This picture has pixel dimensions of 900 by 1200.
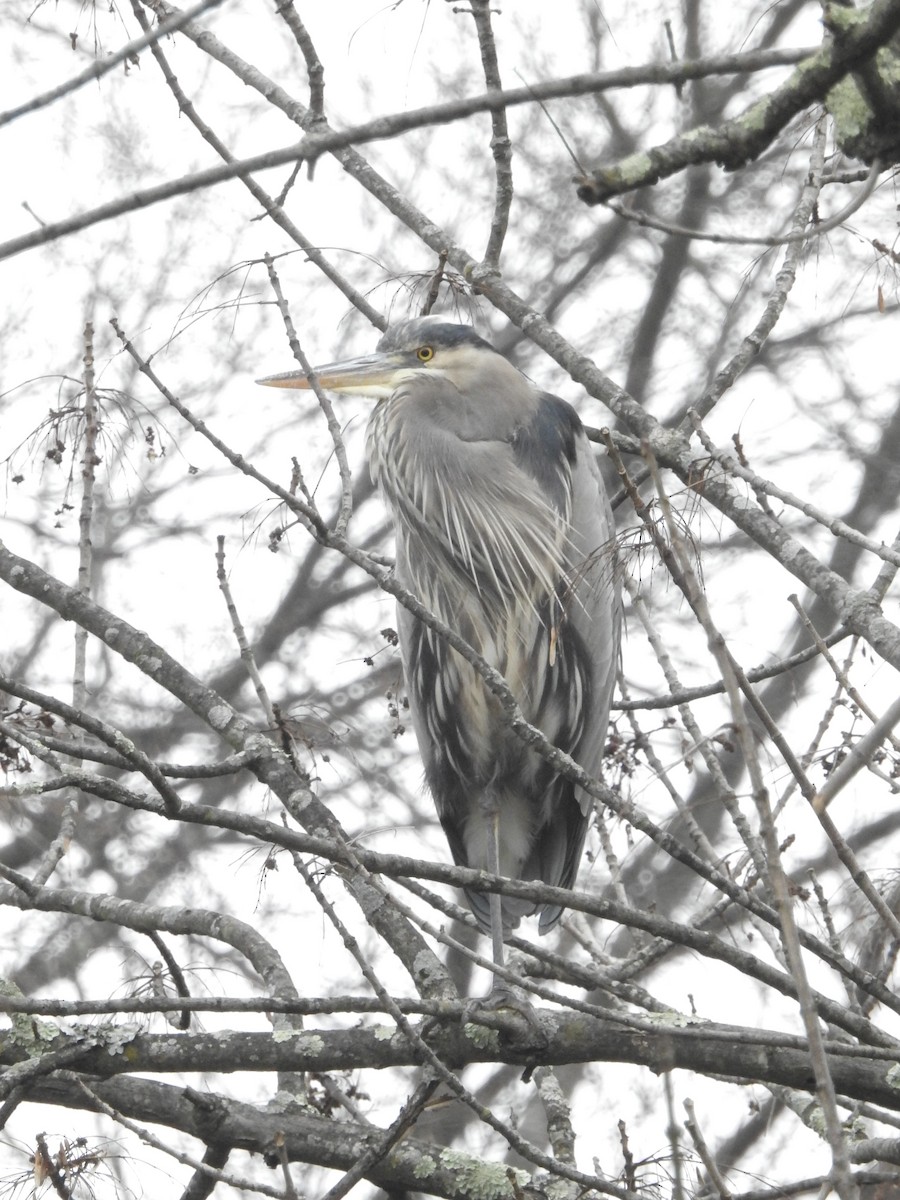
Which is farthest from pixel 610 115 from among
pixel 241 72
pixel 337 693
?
pixel 241 72

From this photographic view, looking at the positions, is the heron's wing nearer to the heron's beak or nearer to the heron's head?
the heron's head

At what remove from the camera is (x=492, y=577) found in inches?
145

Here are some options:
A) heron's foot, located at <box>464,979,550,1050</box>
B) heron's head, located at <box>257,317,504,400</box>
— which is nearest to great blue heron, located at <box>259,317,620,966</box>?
heron's head, located at <box>257,317,504,400</box>

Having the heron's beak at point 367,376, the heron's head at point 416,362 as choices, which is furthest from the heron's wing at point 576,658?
the heron's beak at point 367,376

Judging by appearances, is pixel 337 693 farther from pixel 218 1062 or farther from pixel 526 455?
pixel 218 1062

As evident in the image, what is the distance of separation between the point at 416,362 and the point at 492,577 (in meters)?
Result: 0.65

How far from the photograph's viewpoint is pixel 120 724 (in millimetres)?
6828

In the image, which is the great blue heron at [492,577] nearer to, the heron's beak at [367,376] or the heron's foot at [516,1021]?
the heron's beak at [367,376]

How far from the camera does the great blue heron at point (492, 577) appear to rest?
3674mm

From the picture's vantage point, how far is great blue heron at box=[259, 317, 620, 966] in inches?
145

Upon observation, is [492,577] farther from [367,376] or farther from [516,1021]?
[516,1021]

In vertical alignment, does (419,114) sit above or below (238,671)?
below

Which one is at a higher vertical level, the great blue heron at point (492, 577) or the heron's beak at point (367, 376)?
the heron's beak at point (367, 376)

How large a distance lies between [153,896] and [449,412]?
3.57 metres
